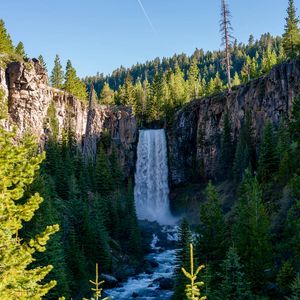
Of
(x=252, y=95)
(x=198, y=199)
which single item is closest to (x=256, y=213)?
(x=252, y=95)

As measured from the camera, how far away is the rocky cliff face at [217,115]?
54812mm

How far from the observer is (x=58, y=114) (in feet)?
239

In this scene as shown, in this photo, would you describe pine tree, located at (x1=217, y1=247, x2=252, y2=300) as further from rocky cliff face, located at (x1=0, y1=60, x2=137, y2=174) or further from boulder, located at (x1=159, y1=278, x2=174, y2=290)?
rocky cliff face, located at (x1=0, y1=60, x2=137, y2=174)

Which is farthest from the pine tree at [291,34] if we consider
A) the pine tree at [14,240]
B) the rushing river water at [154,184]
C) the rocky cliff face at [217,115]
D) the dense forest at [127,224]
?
the pine tree at [14,240]

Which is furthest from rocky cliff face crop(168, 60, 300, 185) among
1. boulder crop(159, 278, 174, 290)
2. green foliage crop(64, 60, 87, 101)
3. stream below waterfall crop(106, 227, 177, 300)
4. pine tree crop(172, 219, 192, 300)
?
pine tree crop(172, 219, 192, 300)

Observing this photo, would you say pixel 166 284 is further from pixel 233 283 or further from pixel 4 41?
pixel 4 41

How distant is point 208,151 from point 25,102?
36644mm

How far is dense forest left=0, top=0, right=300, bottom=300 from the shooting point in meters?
10.3

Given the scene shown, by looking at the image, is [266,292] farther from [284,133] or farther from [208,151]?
[208,151]

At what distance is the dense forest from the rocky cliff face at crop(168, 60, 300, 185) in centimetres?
265

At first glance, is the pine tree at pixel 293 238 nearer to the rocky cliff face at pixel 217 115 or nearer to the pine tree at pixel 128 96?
the rocky cliff face at pixel 217 115

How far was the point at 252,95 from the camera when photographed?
6131cm

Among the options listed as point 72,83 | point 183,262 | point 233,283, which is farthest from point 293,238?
point 72,83

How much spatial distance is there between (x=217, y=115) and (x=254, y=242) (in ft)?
157
